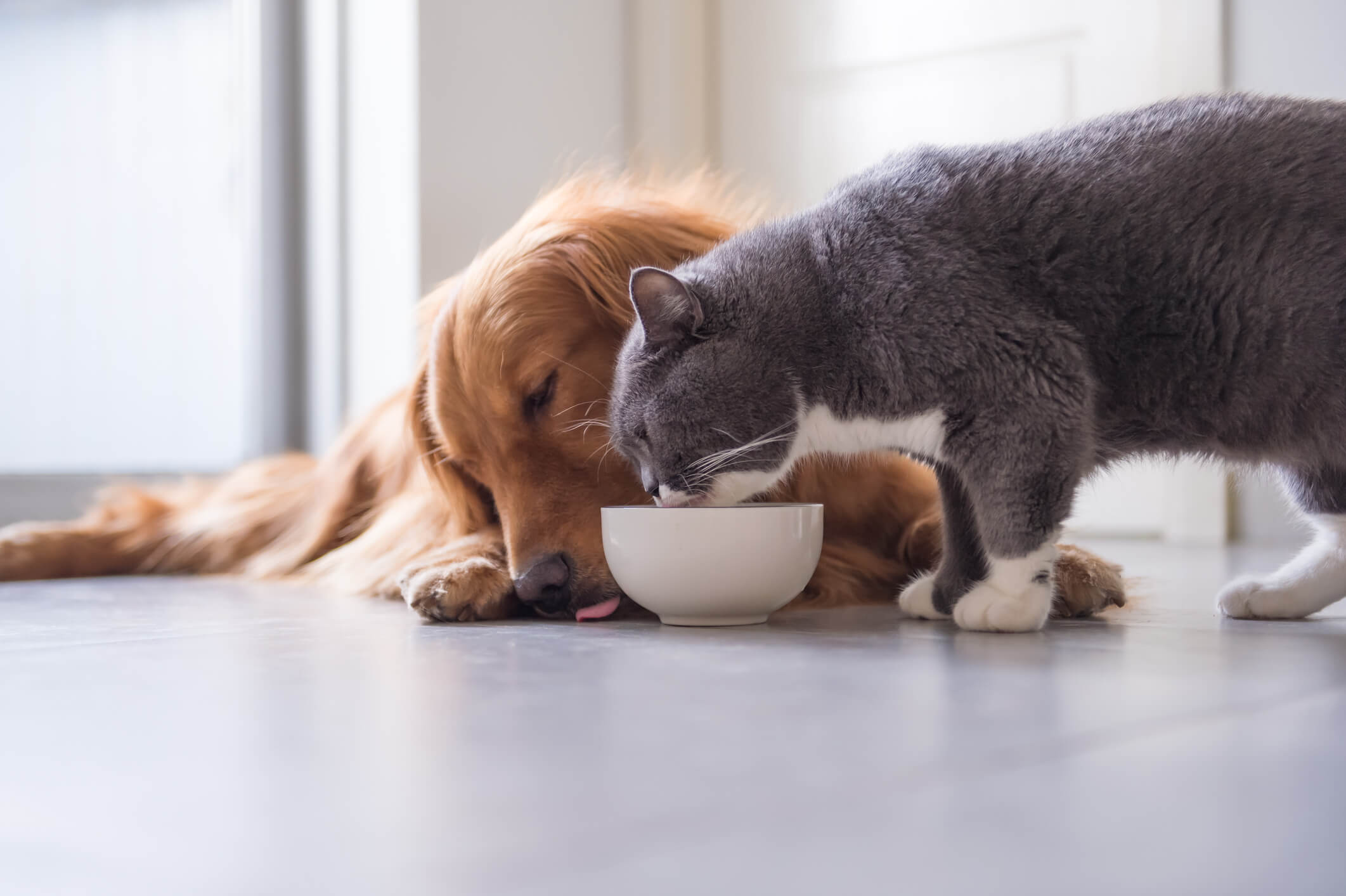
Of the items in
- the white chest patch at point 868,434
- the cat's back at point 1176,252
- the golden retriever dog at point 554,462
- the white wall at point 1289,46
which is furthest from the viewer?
the white wall at point 1289,46

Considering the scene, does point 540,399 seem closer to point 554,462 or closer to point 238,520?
point 554,462

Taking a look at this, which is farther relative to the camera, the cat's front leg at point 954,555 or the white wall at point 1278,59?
the white wall at point 1278,59

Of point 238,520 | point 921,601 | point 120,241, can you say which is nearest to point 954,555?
point 921,601

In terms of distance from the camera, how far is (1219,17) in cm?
329

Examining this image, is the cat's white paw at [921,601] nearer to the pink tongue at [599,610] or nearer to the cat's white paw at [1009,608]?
the cat's white paw at [1009,608]

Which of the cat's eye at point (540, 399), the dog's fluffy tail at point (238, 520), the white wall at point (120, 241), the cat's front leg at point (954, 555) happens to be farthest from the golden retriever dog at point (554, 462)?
the white wall at point (120, 241)

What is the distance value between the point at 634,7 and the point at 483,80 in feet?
2.74

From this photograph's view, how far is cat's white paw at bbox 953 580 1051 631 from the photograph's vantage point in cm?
126

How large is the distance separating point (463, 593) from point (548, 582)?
12 cm

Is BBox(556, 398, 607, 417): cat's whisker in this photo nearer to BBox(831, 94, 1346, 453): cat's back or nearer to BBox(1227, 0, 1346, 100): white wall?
BBox(831, 94, 1346, 453): cat's back

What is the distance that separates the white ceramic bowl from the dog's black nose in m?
0.15

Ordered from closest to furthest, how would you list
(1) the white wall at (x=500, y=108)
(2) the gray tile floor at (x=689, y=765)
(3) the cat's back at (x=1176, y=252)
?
1. (2) the gray tile floor at (x=689, y=765)
2. (3) the cat's back at (x=1176, y=252)
3. (1) the white wall at (x=500, y=108)

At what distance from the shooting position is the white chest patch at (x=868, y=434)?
1.29 metres

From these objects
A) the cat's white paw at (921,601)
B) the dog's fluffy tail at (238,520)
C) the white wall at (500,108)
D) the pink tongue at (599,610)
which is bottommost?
the dog's fluffy tail at (238,520)
